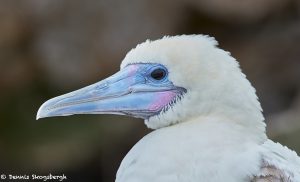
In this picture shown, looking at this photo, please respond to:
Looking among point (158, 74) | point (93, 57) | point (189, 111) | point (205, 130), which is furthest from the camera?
point (93, 57)

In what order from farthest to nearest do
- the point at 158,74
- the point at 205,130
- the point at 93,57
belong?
1. the point at 93,57
2. the point at 158,74
3. the point at 205,130

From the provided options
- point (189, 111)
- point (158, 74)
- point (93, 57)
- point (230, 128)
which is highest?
point (93, 57)

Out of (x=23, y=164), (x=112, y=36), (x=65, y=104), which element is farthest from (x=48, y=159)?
(x=65, y=104)

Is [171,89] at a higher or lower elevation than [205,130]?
higher

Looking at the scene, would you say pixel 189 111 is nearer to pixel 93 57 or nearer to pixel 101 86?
pixel 101 86

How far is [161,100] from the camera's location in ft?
12.2

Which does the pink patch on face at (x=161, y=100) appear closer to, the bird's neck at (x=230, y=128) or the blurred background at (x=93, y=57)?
the bird's neck at (x=230, y=128)

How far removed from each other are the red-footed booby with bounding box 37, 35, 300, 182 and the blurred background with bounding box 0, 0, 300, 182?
15.5ft

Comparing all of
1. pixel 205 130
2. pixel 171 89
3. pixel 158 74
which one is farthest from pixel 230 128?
pixel 158 74

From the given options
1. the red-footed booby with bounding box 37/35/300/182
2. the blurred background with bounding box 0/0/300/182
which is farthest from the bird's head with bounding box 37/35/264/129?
the blurred background with bounding box 0/0/300/182

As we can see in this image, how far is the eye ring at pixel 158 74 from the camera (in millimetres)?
3697

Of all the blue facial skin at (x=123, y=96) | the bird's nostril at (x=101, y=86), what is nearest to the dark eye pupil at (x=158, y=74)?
the blue facial skin at (x=123, y=96)

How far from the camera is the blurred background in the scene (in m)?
8.54

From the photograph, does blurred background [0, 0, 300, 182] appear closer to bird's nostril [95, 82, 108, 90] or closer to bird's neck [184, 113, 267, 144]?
bird's nostril [95, 82, 108, 90]
